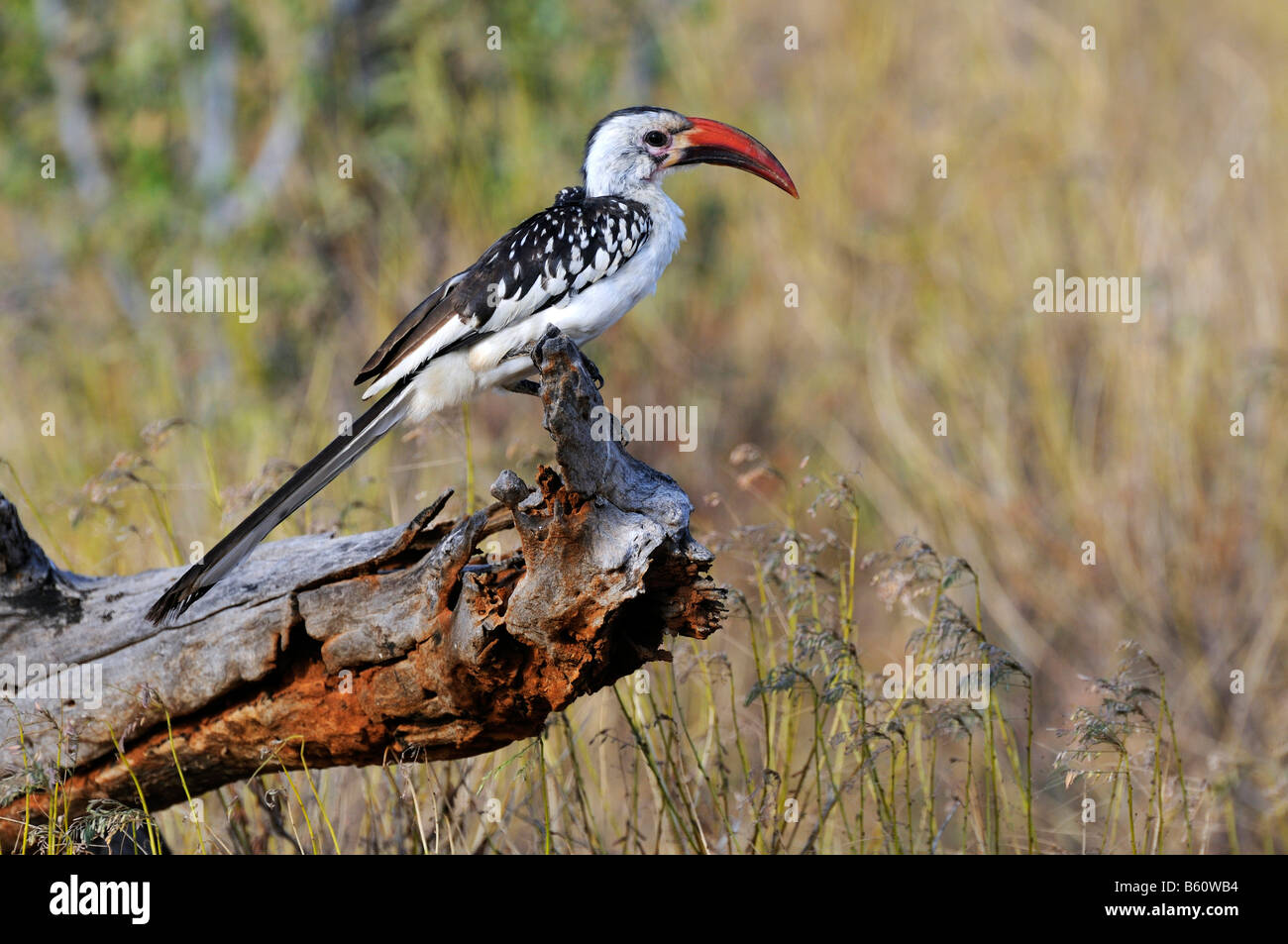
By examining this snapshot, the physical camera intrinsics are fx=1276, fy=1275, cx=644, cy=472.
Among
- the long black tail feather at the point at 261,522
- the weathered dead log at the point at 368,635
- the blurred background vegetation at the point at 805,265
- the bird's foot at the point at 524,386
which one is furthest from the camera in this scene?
the blurred background vegetation at the point at 805,265

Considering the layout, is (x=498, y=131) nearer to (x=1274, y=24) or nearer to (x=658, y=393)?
(x=658, y=393)

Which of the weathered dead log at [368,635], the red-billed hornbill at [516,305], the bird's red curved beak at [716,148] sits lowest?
the weathered dead log at [368,635]

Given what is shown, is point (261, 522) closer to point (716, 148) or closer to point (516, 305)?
point (516, 305)

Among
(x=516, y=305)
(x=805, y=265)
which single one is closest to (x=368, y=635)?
(x=516, y=305)

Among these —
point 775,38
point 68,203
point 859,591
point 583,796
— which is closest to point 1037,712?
point 859,591

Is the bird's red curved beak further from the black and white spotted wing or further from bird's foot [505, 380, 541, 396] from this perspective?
bird's foot [505, 380, 541, 396]

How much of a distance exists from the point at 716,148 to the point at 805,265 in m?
3.00

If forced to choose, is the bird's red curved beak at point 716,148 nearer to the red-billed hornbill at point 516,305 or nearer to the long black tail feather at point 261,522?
the red-billed hornbill at point 516,305

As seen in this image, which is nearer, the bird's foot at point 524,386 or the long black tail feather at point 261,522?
the long black tail feather at point 261,522

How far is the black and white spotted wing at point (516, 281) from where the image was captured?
10.4ft

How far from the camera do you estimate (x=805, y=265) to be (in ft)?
21.6

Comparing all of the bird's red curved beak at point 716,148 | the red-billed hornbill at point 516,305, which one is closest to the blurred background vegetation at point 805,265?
the red-billed hornbill at point 516,305

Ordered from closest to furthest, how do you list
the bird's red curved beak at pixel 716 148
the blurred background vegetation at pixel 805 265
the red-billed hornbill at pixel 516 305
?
1. the red-billed hornbill at pixel 516 305
2. the bird's red curved beak at pixel 716 148
3. the blurred background vegetation at pixel 805 265

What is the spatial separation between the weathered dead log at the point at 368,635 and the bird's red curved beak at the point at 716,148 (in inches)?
56.3
